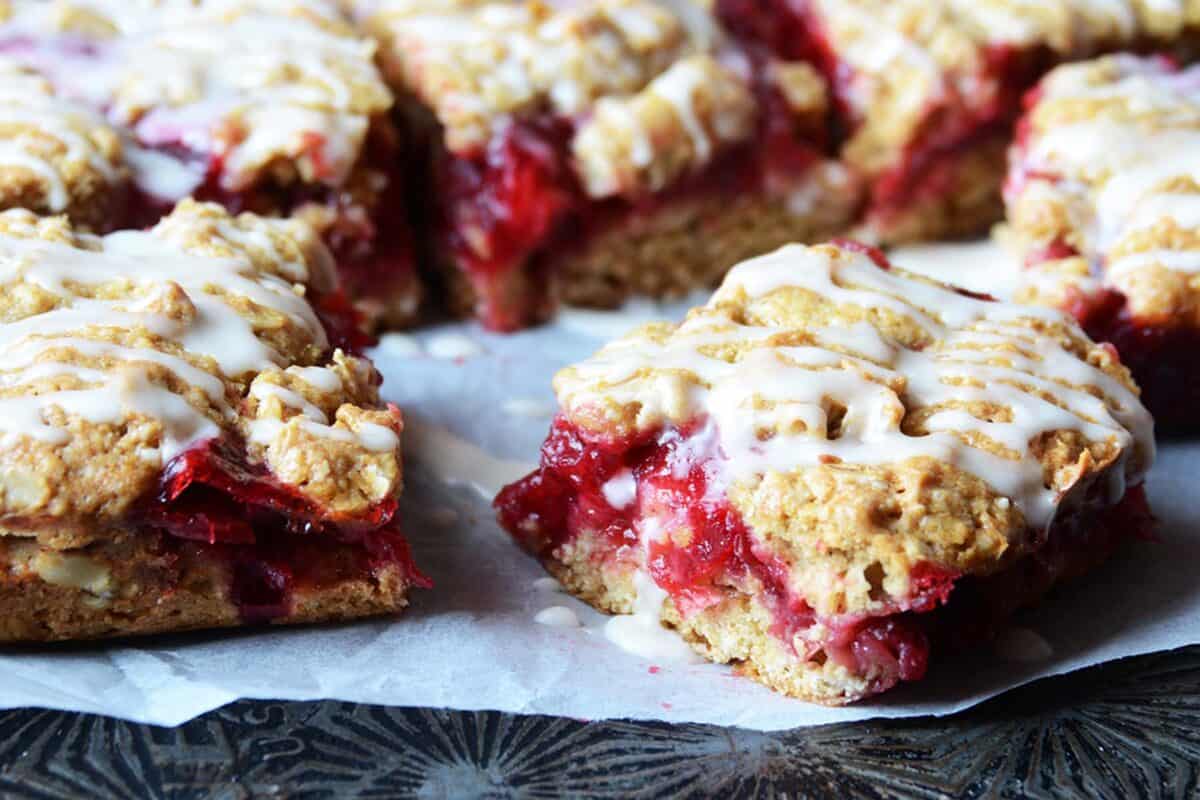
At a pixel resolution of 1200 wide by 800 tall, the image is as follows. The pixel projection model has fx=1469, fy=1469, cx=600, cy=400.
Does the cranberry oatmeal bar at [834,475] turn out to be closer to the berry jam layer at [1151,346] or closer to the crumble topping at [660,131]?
the berry jam layer at [1151,346]

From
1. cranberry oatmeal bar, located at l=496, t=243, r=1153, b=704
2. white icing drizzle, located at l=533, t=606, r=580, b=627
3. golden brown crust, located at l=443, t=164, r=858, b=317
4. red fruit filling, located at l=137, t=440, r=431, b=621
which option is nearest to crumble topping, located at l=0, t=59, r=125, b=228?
golden brown crust, located at l=443, t=164, r=858, b=317

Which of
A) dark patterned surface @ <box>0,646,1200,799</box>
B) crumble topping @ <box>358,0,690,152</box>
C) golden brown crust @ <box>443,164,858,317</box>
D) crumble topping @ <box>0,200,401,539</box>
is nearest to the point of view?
dark patterned surface @ <box>0,646,1200,799</box>

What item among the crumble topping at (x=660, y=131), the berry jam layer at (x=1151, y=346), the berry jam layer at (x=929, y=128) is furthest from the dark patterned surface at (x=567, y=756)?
the berry jam layer at (x=929, y=128)

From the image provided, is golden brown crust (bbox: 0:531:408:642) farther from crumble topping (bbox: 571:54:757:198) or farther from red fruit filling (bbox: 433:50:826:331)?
crumble topping (bbox: 571:54:757:198)

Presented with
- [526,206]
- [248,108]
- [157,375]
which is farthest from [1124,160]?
[157,375]

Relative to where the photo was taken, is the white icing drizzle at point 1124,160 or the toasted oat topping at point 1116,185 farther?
the white icing drizzle at point 1124,160

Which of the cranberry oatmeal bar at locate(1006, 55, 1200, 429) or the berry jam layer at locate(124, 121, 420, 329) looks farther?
the berry jam layer at locate(124, 121, 420, 329)
